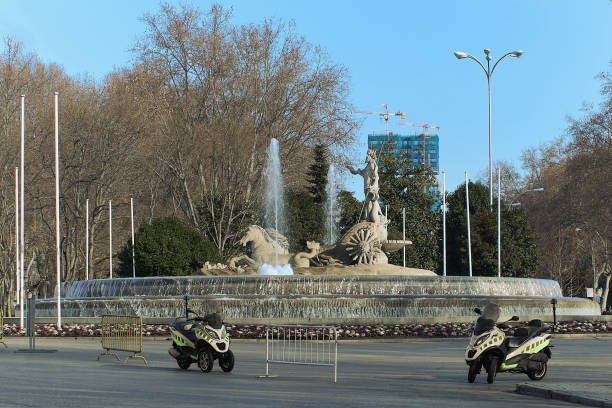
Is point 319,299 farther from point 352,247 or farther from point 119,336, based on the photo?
point 119,336

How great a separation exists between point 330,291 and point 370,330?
5.15 meters

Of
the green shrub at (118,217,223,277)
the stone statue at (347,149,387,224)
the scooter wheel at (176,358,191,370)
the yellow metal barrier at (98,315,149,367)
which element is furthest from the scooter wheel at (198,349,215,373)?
the green shrub at (118,217,223,277)

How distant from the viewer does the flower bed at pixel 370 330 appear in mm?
24672

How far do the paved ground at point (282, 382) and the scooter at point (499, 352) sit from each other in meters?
0.24

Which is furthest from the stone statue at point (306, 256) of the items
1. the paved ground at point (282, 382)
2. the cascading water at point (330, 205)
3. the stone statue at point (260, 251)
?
the cascading water at point (330, 205)

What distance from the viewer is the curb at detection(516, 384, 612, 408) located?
11.2 m

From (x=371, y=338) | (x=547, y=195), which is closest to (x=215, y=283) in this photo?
(x=371, y=338)

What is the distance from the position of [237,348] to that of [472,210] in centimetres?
4383

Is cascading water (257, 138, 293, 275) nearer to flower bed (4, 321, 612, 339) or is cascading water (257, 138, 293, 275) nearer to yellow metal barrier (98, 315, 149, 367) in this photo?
flower bed (4, 321, 612, 339)

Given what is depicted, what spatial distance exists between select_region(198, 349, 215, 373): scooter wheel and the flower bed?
862 cm

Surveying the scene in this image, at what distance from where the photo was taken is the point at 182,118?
179 feet

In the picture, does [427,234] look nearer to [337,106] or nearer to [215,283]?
[337,106]

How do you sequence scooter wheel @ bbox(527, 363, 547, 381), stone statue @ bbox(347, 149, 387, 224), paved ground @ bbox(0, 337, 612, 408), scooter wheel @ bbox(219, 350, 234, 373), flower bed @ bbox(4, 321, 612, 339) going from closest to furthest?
paved ground @ bbox(0, 337, 612, 408), scooter wheel @ bbox(527, 363, 547, 381), scooter wheel @ bbox(219, 350, 234, 373), flower bed @ bbox(4, 321, 612, 339), stone statue @ bbox(347, 149, 387, 224)

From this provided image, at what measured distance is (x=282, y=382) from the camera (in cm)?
1418
